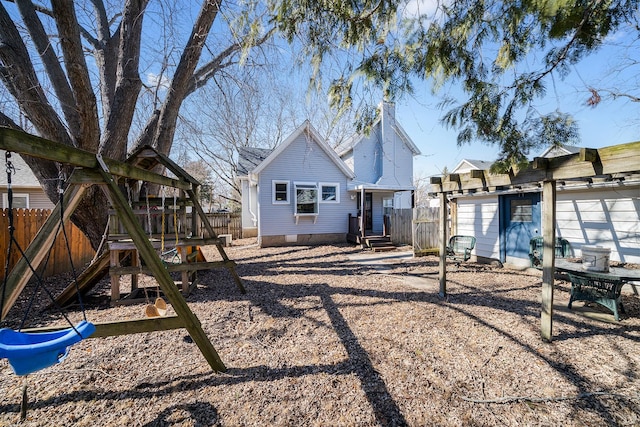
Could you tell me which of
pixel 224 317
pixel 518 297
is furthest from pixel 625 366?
pixel 224 317

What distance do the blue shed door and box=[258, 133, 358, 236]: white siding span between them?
7190 millimetres

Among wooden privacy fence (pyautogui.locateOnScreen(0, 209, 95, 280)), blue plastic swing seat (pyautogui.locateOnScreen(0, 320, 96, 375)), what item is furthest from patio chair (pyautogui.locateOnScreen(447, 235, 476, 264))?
wooden privacy fence (pyautogui.locateOnScreen(0, 209, 95, 280))

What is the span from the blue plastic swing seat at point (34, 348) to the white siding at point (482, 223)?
976 cm

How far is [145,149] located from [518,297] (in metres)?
7.88

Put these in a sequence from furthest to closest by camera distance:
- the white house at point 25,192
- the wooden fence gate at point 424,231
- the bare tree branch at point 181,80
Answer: the white house at point 25,192 → the wooden fence gate at point 424,231 → the bare tree branch at point 181,80

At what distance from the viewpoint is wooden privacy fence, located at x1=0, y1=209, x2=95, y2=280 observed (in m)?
5.75

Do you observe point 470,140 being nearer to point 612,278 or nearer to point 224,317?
point 612,278

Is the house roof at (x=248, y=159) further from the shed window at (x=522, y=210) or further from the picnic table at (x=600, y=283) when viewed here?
the picnic table at (x=600, y=283)

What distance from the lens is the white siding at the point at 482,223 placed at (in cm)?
856

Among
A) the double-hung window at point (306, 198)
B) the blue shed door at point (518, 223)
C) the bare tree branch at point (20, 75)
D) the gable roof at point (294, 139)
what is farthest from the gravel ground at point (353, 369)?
the gable roof at point (294, 139)

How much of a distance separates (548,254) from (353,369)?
2.89m

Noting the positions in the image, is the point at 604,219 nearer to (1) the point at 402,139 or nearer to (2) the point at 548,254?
(2) the point at 548,254

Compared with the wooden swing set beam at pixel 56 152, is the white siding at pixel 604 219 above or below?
below

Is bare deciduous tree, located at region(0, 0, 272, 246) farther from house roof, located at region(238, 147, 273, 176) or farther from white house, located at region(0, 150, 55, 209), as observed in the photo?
white house, located at region(0, 150, 55, 209)
